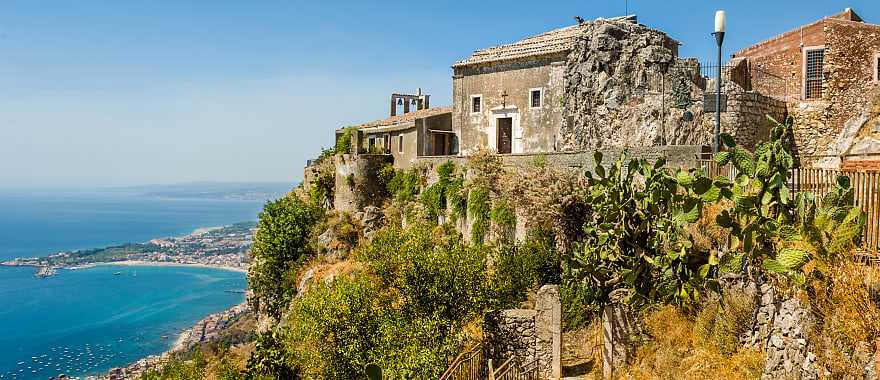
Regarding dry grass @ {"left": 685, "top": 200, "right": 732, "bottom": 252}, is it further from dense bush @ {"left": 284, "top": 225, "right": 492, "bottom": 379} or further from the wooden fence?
dense bush @ {"left": 284, "top": 225, "right": 492, "bottom": 379}

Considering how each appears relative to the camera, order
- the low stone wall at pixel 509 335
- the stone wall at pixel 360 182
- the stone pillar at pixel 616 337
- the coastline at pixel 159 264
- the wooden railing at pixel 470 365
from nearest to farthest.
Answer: the stone pillar at pixel 616 337
the low stone wall at pixel 509 335
the wooden railing at pixel 470 365
the stone wall at pixel 360 182
the coastline at pixel 159 264

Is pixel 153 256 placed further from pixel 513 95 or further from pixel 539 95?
pixel 539 95

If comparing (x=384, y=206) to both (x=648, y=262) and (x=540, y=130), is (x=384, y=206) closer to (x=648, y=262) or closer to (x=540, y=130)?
(x=540, y=130)

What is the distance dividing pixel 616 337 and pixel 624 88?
13747 millimetres

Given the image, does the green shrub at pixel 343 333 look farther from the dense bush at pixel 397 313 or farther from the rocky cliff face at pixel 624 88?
the rocky cliff face at pixel 624 88

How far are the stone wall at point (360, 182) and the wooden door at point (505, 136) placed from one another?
596 centimetres

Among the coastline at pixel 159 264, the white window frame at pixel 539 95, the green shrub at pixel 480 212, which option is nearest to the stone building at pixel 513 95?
the white window frame at pixel 539 95

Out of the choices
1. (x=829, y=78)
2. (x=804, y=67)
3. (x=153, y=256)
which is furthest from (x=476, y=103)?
(x=153, y=256)

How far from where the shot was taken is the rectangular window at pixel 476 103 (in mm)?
29691

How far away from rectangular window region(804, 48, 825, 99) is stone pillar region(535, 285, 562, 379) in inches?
582

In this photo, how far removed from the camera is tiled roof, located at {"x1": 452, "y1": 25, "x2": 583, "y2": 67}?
26625 mm

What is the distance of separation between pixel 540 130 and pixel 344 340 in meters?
14.7

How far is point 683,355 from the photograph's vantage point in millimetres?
11312

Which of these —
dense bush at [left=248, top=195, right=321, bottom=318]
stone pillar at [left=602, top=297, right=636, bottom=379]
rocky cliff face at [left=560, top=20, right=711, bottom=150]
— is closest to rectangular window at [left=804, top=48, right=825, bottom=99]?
rocky cliff face at [left=560, top=20, right=711, bottom=150]
